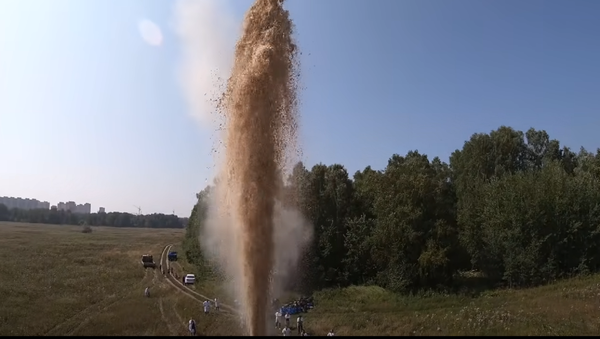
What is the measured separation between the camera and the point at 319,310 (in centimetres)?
3512

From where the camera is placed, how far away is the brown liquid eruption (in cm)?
1919

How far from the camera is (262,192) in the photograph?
63.0ft

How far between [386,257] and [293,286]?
29.9 ft

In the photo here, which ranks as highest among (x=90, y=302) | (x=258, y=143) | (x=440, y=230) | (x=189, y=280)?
(x=258, y=143)

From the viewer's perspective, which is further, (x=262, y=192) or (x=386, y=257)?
(x=386, y=257)

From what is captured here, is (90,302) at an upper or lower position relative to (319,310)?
lower

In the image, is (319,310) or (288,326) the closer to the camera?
(288,326)

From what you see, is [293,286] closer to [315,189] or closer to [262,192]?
[315,189]

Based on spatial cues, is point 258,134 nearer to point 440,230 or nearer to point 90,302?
point 90,302

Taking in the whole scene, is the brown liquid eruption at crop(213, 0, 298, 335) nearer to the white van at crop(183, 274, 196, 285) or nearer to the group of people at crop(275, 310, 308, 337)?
the group of people at crop(275, 310, 308, 337)

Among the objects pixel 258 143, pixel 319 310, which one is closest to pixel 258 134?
pixel 258 143

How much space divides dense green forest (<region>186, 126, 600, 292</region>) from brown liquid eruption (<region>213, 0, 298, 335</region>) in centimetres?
1974

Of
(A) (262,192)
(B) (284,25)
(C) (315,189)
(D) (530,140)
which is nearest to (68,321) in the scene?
(A) (262,192)

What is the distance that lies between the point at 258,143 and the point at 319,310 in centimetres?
1972
